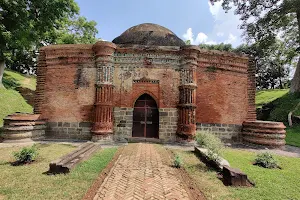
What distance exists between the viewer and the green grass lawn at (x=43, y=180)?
3.67 m

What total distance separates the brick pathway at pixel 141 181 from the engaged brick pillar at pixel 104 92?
10.1 ft

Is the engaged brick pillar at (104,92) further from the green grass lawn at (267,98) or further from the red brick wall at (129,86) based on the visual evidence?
the green grass lawn at (267,98)

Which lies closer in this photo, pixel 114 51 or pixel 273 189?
pixel 273 189

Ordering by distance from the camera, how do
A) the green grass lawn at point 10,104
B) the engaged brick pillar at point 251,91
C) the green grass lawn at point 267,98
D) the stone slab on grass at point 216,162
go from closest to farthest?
the stone slab on grass at point 216,162 → the engaged brick pillar at point 251,91 → the green grass lawn at point 10,104 → the green grass lawn at point 267,98

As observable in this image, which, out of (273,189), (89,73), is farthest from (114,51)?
(273,189)

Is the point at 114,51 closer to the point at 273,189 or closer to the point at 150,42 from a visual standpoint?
the point at 150,42

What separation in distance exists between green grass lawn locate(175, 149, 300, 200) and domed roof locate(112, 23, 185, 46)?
24.7 ft

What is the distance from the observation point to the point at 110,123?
9539 millimetres

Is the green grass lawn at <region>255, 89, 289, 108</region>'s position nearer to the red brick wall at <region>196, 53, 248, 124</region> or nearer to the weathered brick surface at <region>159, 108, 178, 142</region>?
the red brick wall at <region>196, 53, 248, 124</region>

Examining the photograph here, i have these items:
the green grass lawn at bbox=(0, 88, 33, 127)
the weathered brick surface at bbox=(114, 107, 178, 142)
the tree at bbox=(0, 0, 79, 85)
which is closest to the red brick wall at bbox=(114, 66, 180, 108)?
the weathered brick surface at bbox=(114, 107, 178, 142)

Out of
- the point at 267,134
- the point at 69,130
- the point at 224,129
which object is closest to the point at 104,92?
the point at 69,130

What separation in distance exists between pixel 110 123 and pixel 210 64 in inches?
234

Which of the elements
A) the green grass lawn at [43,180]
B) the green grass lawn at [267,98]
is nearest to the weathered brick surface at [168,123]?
the green grass lawn at [43,180]

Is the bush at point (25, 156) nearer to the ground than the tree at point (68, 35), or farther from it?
nearer to the ground
